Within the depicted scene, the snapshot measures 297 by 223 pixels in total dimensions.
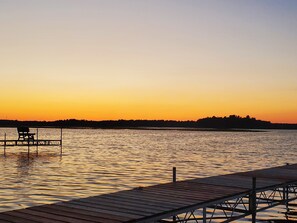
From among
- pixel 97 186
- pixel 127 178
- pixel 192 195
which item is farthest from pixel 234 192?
pixel 127 178

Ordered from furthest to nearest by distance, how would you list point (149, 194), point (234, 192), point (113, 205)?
point (234, 192) → point (149, 194) → point (113, 205)

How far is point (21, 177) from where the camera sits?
30125 mm

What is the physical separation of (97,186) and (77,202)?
49.7ft

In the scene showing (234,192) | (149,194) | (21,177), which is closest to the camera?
(149,194)

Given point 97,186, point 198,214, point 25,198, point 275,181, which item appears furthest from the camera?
point 97,186

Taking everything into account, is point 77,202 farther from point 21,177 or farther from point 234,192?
point 21,177

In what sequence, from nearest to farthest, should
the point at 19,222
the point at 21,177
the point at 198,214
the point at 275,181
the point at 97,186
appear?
the point at 19,222 < the point at 275,181 < the point at 198,214 < the point at 97,186 < the point at 21,177

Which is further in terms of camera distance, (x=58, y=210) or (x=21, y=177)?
(x=21, y=177)

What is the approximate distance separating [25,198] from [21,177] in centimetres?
963

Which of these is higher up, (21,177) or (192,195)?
(192,195)

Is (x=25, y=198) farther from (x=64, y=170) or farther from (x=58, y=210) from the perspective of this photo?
(x=64, y=170)

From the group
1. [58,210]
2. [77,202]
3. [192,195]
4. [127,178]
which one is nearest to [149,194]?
[192,195]

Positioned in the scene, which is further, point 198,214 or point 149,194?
point 198,214

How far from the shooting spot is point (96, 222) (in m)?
8.86
